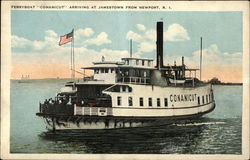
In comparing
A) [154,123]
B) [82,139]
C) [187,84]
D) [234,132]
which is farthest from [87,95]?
[234,132]

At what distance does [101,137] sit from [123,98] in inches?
13.7

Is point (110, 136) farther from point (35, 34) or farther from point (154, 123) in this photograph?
point (35, 34)

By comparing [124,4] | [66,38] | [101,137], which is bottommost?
[101,137]

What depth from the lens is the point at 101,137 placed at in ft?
11.2

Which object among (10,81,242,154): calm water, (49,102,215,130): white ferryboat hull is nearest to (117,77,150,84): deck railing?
(49,102,215,130): white ferryboat hull

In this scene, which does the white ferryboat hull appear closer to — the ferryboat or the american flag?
the ferryboat

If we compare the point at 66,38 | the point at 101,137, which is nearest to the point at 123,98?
the point at 101,137

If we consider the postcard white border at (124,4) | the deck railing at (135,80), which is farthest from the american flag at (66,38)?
the deck railing at (135,80)

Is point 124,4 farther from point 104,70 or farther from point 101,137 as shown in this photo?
point 101,137

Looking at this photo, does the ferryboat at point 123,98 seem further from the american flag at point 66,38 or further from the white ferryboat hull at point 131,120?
the american flag at point 66,38

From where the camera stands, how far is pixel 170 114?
3562 millimetres

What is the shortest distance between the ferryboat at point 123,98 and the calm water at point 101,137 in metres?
0.06

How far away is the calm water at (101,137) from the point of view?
11.1 ft

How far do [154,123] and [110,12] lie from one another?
937 millimetres
